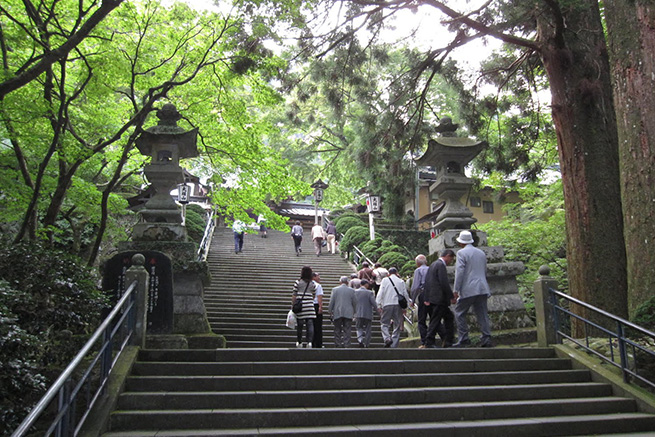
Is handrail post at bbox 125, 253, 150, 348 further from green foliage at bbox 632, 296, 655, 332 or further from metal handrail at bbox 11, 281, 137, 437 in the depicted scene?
green foliage at bbox 632, 296, 655, 332

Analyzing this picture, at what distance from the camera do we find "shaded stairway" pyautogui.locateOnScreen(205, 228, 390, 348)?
1203cm

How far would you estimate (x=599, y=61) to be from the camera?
28.5 feet

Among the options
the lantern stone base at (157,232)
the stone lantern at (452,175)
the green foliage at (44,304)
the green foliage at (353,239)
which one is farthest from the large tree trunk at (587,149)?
the green foliage at (353,239)

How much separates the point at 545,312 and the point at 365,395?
334cm

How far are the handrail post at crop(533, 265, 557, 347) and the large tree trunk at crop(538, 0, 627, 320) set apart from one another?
2.58ft

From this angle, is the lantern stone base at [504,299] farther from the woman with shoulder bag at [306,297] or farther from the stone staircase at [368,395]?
the woman with shoulder bag at [306,297]

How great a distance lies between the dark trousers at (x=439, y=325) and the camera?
7625 mm

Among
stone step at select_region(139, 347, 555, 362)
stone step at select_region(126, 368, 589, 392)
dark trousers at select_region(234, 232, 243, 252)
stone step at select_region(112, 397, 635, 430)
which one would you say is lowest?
stone step at select_region(112, 397, 635, 430)

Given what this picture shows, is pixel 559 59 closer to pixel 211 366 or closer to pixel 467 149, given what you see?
pixel 467 149

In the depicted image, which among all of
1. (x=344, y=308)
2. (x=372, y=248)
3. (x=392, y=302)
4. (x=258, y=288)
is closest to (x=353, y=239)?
(x=372, y=248)

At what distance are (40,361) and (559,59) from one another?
28.8 ft

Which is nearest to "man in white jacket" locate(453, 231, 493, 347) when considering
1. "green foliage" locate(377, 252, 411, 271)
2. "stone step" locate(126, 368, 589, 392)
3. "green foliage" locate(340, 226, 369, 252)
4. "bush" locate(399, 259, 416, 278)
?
"stone step" locate(126, 368, 589, 392)

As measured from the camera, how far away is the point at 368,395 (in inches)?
222

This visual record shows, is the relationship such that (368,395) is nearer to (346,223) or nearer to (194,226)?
(194,226)
